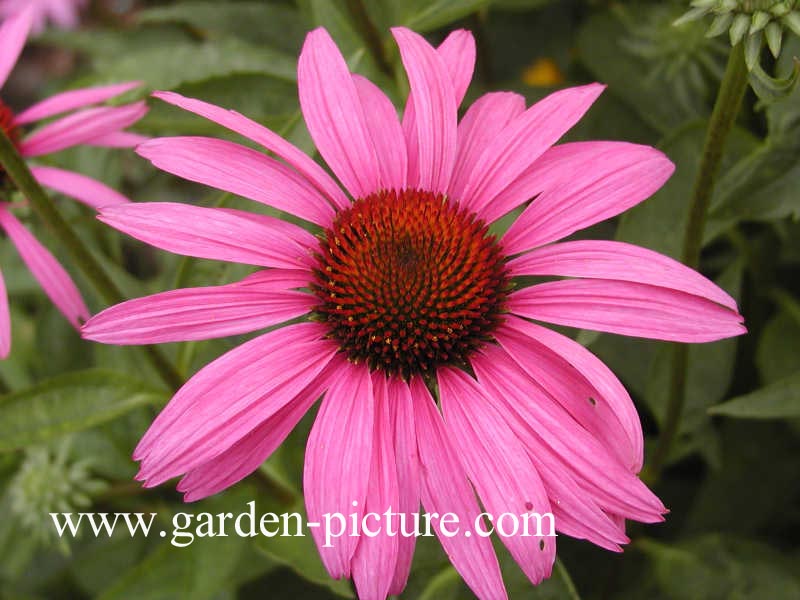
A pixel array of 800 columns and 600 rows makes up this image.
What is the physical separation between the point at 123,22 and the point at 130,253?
29.3 inches

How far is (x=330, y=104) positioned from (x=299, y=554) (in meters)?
0.62

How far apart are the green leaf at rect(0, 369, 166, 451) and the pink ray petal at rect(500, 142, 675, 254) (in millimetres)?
566

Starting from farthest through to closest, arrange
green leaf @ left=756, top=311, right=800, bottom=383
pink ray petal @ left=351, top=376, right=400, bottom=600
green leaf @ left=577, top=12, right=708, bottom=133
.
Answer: green leaf @ left=577, top=12, right=708, bottom=133 → green leaf @ left=756, top=311, right=800, bottom=383 → pink ray petal @ left=351, top=376, right=400, bottom=600

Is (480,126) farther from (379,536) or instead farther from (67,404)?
(67,404)

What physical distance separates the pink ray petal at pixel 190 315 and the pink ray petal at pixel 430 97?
0.86 ft

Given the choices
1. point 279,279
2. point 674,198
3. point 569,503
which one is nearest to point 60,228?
point 279,279

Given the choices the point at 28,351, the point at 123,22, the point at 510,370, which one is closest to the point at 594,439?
the point at 510,370

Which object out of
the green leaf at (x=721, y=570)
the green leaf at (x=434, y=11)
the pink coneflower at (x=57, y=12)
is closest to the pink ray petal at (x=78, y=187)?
the green leaf at (x=434, y=11)

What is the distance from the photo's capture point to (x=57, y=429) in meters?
1.24

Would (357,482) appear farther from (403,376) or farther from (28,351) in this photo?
(28,351)

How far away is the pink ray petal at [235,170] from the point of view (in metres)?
1.05

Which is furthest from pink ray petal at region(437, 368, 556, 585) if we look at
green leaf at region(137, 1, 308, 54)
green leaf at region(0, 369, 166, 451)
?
green leaf at region(137, 1, 308, 54)

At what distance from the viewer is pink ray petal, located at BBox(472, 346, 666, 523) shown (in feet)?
3.09

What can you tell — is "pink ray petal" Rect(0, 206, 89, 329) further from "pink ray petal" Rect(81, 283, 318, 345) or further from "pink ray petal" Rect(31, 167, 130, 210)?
"pink ray petal" Rect(81, 283, 318, 345)
